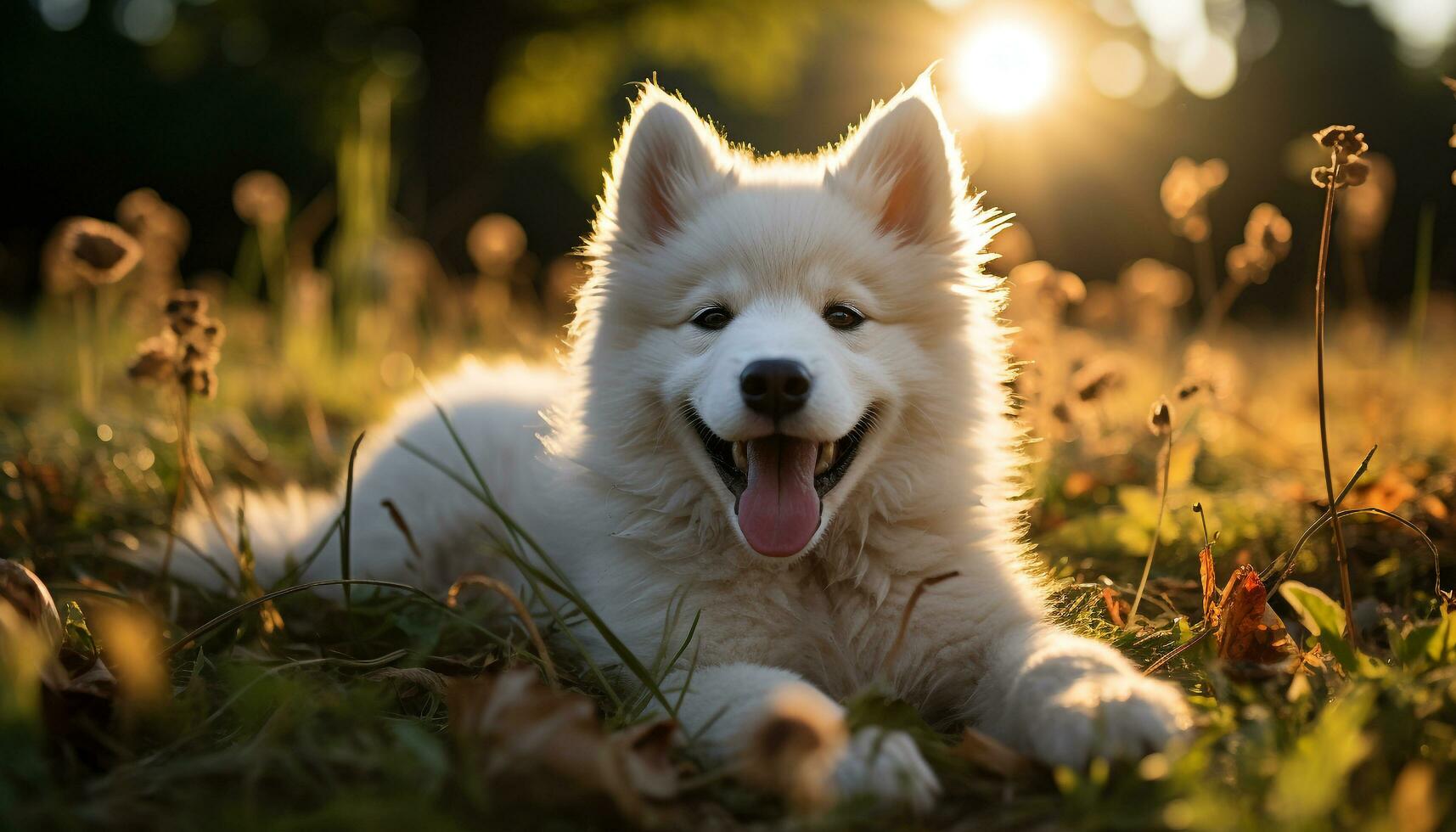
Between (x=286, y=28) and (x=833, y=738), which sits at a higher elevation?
(x=286, y=28)

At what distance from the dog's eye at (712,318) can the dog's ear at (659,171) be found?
0.31 m

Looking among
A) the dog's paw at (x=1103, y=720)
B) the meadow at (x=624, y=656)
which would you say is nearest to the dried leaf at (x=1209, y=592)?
the meadow at (x=624, y=656)

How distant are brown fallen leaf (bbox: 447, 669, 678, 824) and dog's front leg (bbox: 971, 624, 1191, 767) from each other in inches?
24.4

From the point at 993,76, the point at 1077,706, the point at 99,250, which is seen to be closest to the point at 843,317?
the point at 1077,706

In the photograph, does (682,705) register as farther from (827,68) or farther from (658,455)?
(827,68)

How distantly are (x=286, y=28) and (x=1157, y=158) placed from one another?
11.9 metres

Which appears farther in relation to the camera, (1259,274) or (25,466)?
(25,466)

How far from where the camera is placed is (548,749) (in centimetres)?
145

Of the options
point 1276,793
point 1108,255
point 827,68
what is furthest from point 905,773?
point 827,68

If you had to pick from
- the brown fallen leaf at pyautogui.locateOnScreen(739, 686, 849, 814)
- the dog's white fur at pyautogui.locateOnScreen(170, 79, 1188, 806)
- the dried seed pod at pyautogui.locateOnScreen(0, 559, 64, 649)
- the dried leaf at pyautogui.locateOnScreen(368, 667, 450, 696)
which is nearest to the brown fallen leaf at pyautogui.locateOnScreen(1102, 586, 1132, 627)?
the dog's white fur at pyautogui.locateOnScreen(170, 79, 1188, 806)

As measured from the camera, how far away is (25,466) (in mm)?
3197

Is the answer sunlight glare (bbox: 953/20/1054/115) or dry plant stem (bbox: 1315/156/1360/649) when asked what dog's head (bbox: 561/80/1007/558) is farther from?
sunlight glare (bbox: 953/20/1054/115)

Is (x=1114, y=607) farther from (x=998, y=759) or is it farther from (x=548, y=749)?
(x=548, y=749)

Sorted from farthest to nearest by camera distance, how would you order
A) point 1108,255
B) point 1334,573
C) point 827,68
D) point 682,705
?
point 827,68
point 1108,255
point 1334,573
point 682,705
